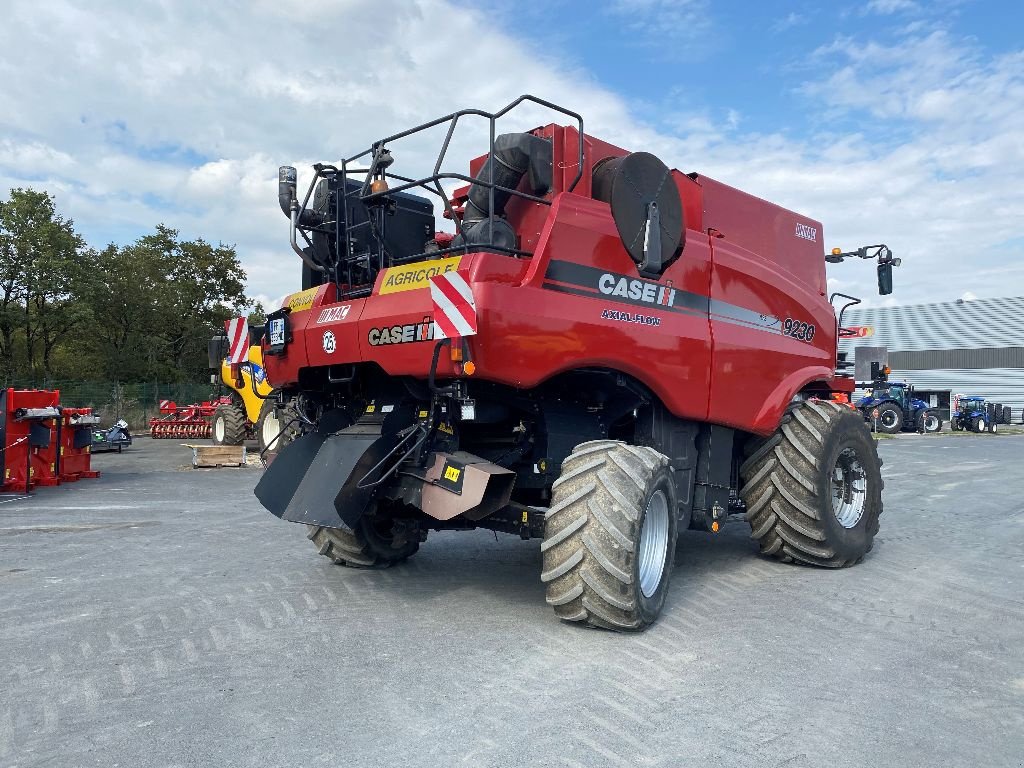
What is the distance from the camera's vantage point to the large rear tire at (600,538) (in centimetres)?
412

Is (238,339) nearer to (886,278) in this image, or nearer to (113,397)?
(886,278)

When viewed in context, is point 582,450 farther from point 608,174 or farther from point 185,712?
point 185,712

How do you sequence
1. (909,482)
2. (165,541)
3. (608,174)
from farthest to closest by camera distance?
1. (909,482)
2. (165,541)
3. (608,174)

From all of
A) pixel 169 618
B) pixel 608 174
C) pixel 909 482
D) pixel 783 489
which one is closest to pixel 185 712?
pixel 169 618

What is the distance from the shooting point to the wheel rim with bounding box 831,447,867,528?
21.0 ft

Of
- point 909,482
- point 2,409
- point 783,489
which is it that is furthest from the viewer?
point 909,482

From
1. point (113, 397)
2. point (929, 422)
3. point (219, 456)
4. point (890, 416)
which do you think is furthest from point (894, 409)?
point (113, 397)

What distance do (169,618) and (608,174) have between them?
Answer: 3.91 m

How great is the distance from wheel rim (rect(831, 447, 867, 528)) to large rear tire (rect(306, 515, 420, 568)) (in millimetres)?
3504

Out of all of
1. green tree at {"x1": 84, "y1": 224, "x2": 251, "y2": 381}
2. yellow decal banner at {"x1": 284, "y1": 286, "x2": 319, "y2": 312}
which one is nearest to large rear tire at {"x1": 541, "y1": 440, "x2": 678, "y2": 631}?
yellow decal banner at {"x1": 284, "y1": 286, "x2": 319, "y2": 312}

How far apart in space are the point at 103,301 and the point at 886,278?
38514 millimetres

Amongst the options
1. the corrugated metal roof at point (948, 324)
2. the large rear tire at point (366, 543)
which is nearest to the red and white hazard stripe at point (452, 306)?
the large rear tire at point (366, 543)

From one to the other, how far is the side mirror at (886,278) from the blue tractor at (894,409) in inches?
886

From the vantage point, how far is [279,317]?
218 inches
